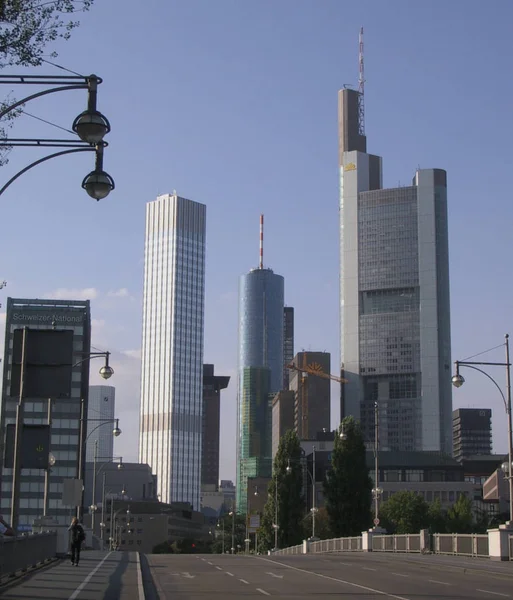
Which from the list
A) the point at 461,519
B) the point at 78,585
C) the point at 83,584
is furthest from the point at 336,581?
the point at 461,519

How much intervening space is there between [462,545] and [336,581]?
21105mm

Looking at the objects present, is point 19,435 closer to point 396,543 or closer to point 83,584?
point 83,584

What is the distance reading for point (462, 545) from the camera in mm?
50875

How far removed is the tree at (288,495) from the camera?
108062 millimetres

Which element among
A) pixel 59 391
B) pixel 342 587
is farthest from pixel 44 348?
pixel 342 587

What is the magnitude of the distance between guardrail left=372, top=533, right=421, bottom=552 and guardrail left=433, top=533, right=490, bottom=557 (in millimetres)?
2022

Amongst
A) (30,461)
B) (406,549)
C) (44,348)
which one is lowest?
(406,549)

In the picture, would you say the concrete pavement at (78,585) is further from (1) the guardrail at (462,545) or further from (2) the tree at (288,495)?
(2) the tree at (288,495)

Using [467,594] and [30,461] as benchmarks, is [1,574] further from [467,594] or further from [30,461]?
[467,594]

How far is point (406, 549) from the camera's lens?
5778cm

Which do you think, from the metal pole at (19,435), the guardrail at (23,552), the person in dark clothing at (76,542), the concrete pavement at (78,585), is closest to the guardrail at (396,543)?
the guardrail at (23,552)

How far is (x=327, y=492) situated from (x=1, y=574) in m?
73.1

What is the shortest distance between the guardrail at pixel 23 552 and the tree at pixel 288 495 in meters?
65.0

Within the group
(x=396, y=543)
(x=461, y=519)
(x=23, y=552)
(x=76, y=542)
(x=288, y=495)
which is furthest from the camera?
(x=461, y=519)
